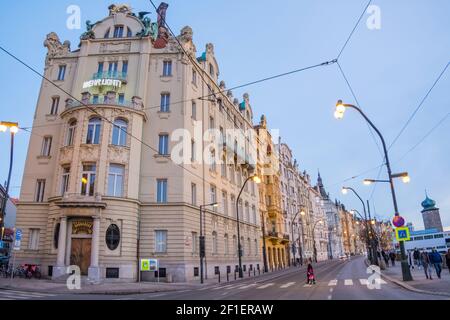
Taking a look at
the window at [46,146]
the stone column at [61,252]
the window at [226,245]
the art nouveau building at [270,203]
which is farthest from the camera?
the art nouveau building at [270,203]

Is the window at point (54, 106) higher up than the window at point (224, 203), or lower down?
higher up

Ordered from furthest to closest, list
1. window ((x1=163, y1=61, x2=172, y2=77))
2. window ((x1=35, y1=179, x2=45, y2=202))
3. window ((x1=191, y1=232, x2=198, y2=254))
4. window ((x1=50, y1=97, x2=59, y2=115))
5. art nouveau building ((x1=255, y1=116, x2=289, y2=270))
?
1. art nouveau building ((x1=255, y1=116, x2=289, y2=270))
2. window ((x1=163, y1=61, x2=172, y2=77))
3. window ((x1=50, y1=97, x2=59, y2=115))
4. window ((x1=191, y1=232, x2=198, y2=254))
5. window ((x1=35, y1=179, x2=45, y2=202))

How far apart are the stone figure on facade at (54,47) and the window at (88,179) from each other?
47.4 ft

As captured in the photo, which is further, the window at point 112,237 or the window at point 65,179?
the window at point 65,179

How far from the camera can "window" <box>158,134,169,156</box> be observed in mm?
31078

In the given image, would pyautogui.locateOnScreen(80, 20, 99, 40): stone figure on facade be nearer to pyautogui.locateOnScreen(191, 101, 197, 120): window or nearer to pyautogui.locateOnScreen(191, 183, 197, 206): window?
pyautogui.locateOnScreen(191, 101, 197, 120): window

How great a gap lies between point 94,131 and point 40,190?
749 cm

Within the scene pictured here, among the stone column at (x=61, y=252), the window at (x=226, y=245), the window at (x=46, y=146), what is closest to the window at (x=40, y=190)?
the window at (x=46, y=146)

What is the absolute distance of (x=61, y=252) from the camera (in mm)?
24969

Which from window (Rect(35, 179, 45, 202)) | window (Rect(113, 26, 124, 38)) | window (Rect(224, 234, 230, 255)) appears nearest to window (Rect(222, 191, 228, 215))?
window (Rect(224, 234, 230, 255))

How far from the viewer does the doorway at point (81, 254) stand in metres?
25.4

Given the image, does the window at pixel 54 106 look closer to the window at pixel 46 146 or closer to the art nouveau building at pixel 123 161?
the art nouveau building at pixel 123 161

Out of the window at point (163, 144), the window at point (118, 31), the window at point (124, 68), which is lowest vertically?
the window at point (163, 144)

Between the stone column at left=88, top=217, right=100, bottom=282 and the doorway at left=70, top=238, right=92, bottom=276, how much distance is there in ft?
2.63
